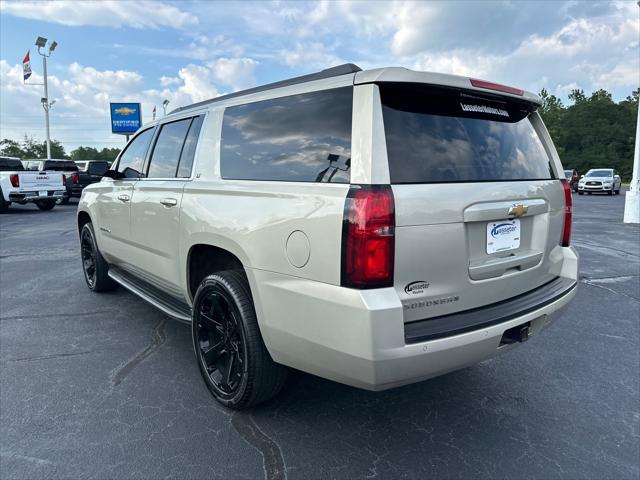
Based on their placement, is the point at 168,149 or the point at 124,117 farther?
the point at 124,117

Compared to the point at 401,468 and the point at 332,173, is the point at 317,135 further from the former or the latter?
the point at 401,468

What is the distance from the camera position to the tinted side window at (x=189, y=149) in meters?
3.33

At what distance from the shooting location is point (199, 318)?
10.0ft

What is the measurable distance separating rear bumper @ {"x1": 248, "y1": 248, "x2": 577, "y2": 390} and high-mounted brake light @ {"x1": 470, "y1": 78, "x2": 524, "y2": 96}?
1177 millimetres

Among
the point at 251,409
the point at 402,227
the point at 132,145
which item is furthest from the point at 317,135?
the point at 132,145

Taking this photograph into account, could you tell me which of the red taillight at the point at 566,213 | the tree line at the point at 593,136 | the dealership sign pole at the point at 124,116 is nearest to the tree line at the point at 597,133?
the tree line at the point at 593,136

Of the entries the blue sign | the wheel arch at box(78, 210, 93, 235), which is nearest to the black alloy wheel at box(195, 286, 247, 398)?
the wheel arch at box(78, 210, 93, 235)

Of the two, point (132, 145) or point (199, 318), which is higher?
point (132, 145)

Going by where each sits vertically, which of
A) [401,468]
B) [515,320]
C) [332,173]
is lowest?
[401,468]

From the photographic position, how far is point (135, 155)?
4.46m

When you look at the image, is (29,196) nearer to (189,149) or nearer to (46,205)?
(46,205)

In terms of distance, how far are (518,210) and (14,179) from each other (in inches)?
654

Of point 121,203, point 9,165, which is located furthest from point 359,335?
point 9,165

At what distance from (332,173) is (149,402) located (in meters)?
1.93
